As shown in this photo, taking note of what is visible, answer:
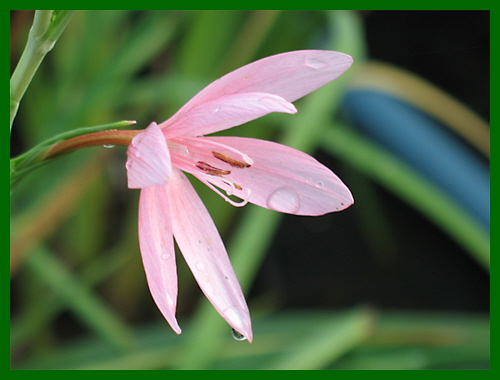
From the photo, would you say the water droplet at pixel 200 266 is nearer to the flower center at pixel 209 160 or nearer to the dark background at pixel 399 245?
the flower center at pixel 209 160

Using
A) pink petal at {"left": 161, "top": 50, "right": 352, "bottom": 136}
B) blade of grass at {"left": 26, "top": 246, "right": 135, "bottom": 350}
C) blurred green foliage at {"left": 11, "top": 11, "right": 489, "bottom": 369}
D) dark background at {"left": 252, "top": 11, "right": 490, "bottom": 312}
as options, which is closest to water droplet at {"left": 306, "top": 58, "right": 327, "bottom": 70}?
pink petal at {"left": 161, "top": 50, "right": 352, "bottom": 136}

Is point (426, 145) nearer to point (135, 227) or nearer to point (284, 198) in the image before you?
point (135, 227)

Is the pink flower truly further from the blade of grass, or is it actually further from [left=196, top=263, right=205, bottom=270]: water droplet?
the blade of grass

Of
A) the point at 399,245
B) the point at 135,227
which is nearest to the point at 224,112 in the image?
the point at 135,227

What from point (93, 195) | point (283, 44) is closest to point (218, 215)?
point (93, 195)

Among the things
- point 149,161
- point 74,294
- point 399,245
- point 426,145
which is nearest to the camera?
point 149,161

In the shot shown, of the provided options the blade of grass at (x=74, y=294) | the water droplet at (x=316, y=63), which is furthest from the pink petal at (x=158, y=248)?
the blade of grass at (x=74, y=294)
